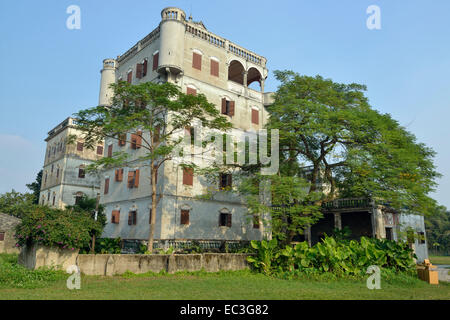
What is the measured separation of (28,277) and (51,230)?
6.11 feet

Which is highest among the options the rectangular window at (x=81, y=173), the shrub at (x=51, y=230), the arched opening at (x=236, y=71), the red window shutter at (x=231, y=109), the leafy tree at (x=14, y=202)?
the arched opening at (x=236, y=71)

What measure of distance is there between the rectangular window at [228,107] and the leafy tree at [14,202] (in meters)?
32.2

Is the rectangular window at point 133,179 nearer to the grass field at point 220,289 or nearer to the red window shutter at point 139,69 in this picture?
the red window shutter at point 139,69

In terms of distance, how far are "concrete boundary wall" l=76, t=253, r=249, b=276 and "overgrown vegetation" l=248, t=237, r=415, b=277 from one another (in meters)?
1.11

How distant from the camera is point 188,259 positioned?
576 inches

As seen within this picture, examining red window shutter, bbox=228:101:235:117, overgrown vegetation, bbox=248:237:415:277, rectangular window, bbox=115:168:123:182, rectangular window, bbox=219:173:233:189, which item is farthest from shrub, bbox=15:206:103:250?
red window shutter, bbox=228:101:235:117

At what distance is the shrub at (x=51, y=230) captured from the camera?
12.2 metres

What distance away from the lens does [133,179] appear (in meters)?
24.4

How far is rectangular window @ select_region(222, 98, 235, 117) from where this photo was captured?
84.3ft

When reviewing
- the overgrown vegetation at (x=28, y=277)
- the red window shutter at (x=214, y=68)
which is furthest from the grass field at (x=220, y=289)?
the red window shutter at (x=214, y=68)

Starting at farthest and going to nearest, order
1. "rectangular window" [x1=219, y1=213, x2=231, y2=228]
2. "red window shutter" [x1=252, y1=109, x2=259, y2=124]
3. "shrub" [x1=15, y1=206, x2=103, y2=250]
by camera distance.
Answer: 1. "red window shutter" [x1=252, y1=109, x2=259, y2=124]
2. "rectangular window" [x1=219, y1=213, x2=231, y2=228]
3. "shrub" [x1=15, y1=206, x2=103, y2=250]

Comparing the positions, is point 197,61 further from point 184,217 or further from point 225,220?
point 225,220

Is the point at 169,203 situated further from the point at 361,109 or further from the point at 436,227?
the point at 436,227

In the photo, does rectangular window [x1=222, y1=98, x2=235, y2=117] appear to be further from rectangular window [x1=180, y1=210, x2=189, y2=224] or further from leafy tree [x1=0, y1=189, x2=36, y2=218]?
leafy tree [x1=0, y1=189, x2=36, y2=218]
